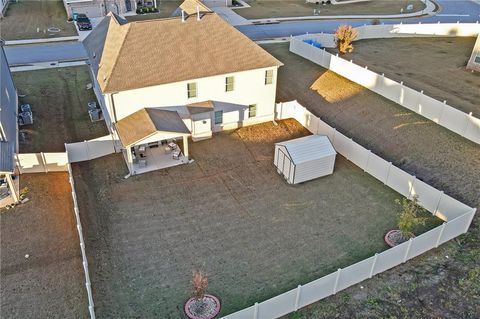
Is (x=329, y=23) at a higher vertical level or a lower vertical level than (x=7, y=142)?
lower

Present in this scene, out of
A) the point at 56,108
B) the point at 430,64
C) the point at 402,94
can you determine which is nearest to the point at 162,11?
the point at 56,108

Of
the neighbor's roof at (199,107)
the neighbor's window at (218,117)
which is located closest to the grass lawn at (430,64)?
the neighbor's window at (218,117)

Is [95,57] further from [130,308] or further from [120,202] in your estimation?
[130,308]

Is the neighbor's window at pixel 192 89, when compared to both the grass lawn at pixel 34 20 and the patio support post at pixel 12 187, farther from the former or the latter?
the grass lawn at pixel 34 20

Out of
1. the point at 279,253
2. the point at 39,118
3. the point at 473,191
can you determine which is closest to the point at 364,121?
the point at 473,191

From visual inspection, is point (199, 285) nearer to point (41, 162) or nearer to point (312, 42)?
point (41, 162)
